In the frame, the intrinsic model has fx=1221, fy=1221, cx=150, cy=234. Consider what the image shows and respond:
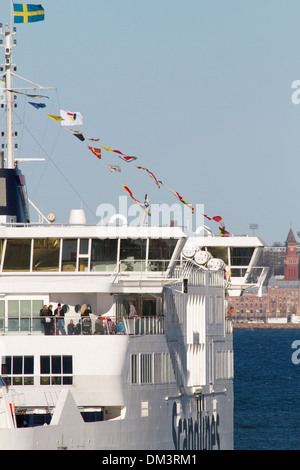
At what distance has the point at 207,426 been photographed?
168ft

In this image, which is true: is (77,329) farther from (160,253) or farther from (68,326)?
(160,253)

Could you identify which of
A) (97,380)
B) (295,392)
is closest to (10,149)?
(97,380)

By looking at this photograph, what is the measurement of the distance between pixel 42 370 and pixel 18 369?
32.9 inches

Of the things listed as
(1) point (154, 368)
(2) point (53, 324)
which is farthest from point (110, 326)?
(1) point (154, 368)

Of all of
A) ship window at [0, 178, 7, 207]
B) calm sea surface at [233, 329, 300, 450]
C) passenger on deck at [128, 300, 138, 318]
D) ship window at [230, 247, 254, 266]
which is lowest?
calm sea surface at [233, 329, 300, 450]

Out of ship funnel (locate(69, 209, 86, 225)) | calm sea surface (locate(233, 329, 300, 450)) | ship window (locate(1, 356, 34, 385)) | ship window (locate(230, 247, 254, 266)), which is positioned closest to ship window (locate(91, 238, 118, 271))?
ship funnel (locate(69, 209, 86, 225))

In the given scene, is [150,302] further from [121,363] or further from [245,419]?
[245,419]

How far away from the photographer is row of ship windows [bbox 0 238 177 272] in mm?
43531

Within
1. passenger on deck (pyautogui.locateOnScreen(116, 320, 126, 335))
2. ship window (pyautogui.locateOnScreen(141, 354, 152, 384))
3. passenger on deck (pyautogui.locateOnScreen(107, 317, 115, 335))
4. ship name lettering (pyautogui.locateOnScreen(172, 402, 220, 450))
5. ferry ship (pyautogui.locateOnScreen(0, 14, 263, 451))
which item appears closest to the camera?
ferry ship (pyautogui.locateOnScreen(0, 14, 263, 451))

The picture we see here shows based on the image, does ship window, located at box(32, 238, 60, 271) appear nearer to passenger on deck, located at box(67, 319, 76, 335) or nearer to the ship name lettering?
passenger on deck, located at box(67, 319, 76, 335)

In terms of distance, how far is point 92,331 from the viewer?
41.8 m

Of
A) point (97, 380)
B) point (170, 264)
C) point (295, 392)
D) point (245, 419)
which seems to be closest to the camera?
point (97, 380)

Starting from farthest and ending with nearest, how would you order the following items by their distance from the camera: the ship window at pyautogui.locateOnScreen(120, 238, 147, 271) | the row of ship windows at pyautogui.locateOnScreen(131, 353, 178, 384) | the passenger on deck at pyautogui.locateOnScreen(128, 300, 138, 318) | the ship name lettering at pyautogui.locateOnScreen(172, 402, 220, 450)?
1. the ship name lettering at pyautogui.locateOnScreen(172, 402, 220, 450)
2. the ship window at pyautogui.locateOnScreen(120, 238, 147, 271)
3. the passenger on deck at pyautogui.locateOnScreen(128, 300, 138, 318)
4. the row of ship windows at pyautogui.locateOnScreen(131, 353, 178, 384)
